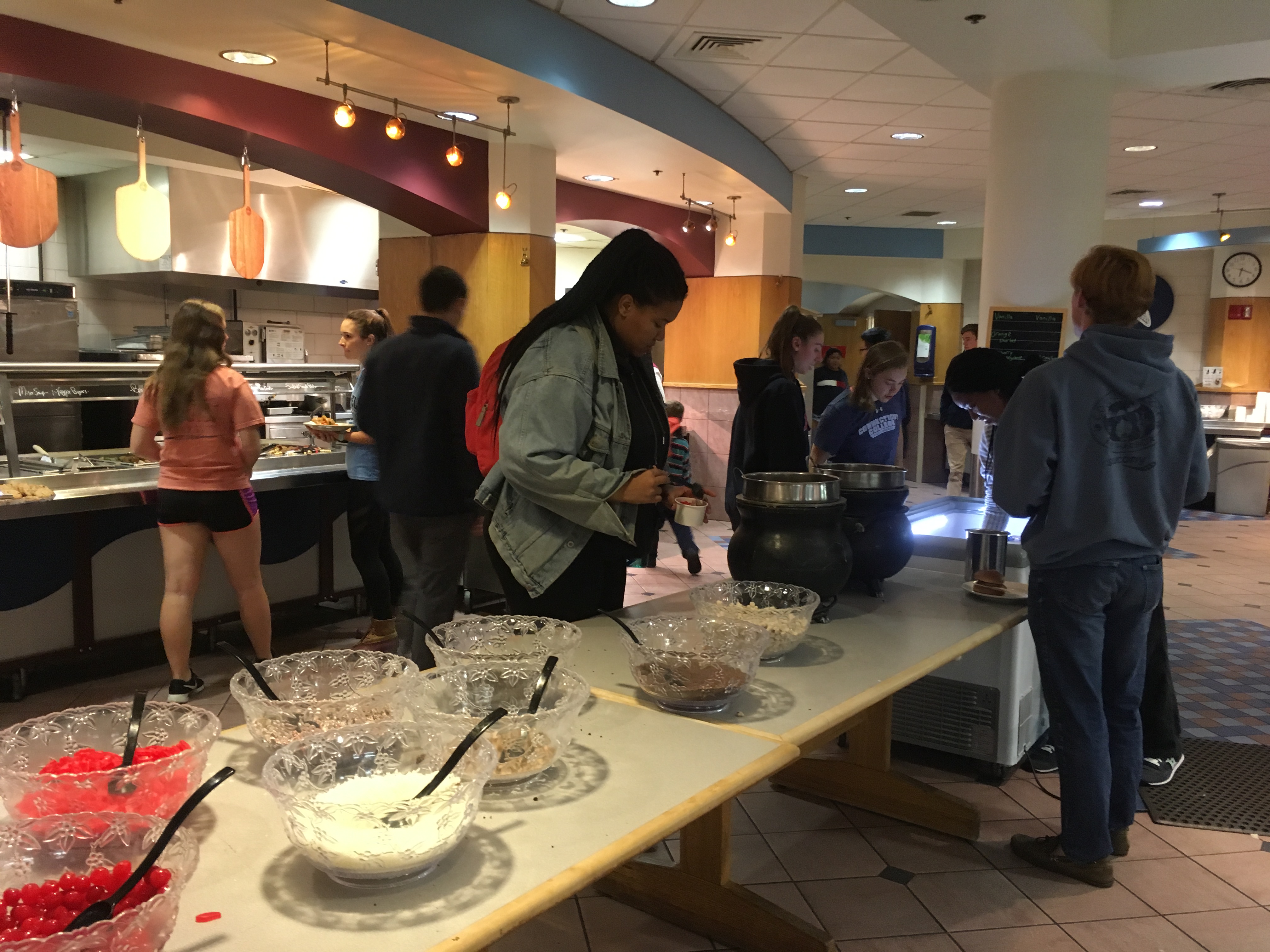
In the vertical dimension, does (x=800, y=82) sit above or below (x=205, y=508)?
above

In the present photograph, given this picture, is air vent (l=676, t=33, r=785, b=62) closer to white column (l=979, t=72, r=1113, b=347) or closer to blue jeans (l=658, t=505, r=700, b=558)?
white column (l=979, t=72, r=1113, b=347)

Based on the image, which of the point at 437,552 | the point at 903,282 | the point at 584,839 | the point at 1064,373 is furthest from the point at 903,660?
the point at 903,282

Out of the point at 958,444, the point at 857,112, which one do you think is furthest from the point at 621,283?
the point at 958,444

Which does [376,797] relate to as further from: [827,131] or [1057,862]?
[827,131]

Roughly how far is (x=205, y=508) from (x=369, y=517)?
1012 mm

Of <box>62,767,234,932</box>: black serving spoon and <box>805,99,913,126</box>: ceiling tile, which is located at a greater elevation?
<box>805,99,913,126</box>: ceiling tile

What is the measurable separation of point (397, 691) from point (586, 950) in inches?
47.0

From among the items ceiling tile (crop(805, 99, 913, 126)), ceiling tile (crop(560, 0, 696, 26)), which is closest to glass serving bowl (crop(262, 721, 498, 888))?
ceiling tile (crop(560, 0, 696, 26))

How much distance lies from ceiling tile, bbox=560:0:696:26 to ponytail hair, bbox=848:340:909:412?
1963 mm

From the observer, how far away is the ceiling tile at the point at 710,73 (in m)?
5.55

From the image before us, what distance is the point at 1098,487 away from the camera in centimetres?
235

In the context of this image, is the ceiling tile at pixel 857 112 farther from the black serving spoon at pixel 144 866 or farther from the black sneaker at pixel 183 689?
the black serving spoon at pixel 144 866

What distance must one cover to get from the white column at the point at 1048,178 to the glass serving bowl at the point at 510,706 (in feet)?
12.4

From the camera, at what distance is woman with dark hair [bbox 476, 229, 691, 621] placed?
2.03 metres
